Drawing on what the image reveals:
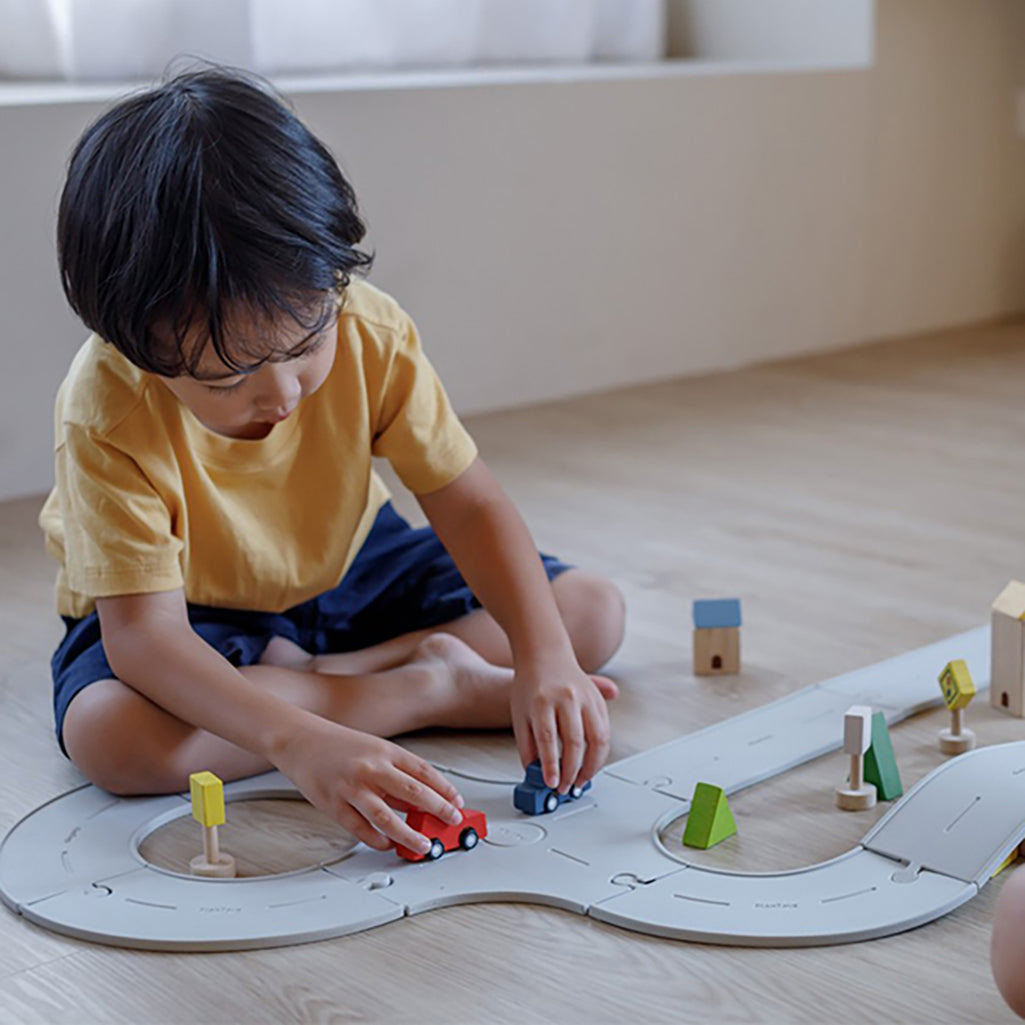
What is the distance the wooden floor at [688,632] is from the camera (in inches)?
29.2

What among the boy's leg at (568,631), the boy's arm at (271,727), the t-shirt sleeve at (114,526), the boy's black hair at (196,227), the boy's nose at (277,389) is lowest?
the boy's leg at (568,631)

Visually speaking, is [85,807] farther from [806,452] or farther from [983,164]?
[983,164]

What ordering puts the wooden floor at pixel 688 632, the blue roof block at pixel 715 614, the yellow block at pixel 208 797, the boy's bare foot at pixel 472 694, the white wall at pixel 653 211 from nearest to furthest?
1. the wooden floor at pixel 688 632
2. the yellow block at pixel 208 797
3. the boy's bare foot at pixel 472 694
4. the blue roof block at pixel 715 614
5. the white wall at pixel 653 211

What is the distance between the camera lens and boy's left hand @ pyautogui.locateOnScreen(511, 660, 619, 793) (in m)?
0.92

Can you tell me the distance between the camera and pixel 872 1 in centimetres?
238

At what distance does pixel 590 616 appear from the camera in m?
1.15

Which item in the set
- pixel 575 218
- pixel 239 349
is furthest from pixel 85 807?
pixel 575 218

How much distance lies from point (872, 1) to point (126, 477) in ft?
5.83

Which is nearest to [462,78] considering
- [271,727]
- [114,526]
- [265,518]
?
[265,518]

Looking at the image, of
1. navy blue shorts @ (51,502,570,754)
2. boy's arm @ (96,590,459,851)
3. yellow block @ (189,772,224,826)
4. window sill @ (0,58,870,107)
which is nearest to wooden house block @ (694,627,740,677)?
navy blue shorts @ (51,502,570,754)

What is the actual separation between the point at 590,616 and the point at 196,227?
1.48ft

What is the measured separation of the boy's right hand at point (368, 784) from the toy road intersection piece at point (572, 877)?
3 centimetres

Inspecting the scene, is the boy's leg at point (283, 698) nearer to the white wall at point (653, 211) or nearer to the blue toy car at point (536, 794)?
the blue toy car at point (536, 794)

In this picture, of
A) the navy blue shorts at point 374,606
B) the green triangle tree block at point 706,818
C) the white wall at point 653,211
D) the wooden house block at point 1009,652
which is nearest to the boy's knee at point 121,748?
the navy blue shorts at point 374,606
